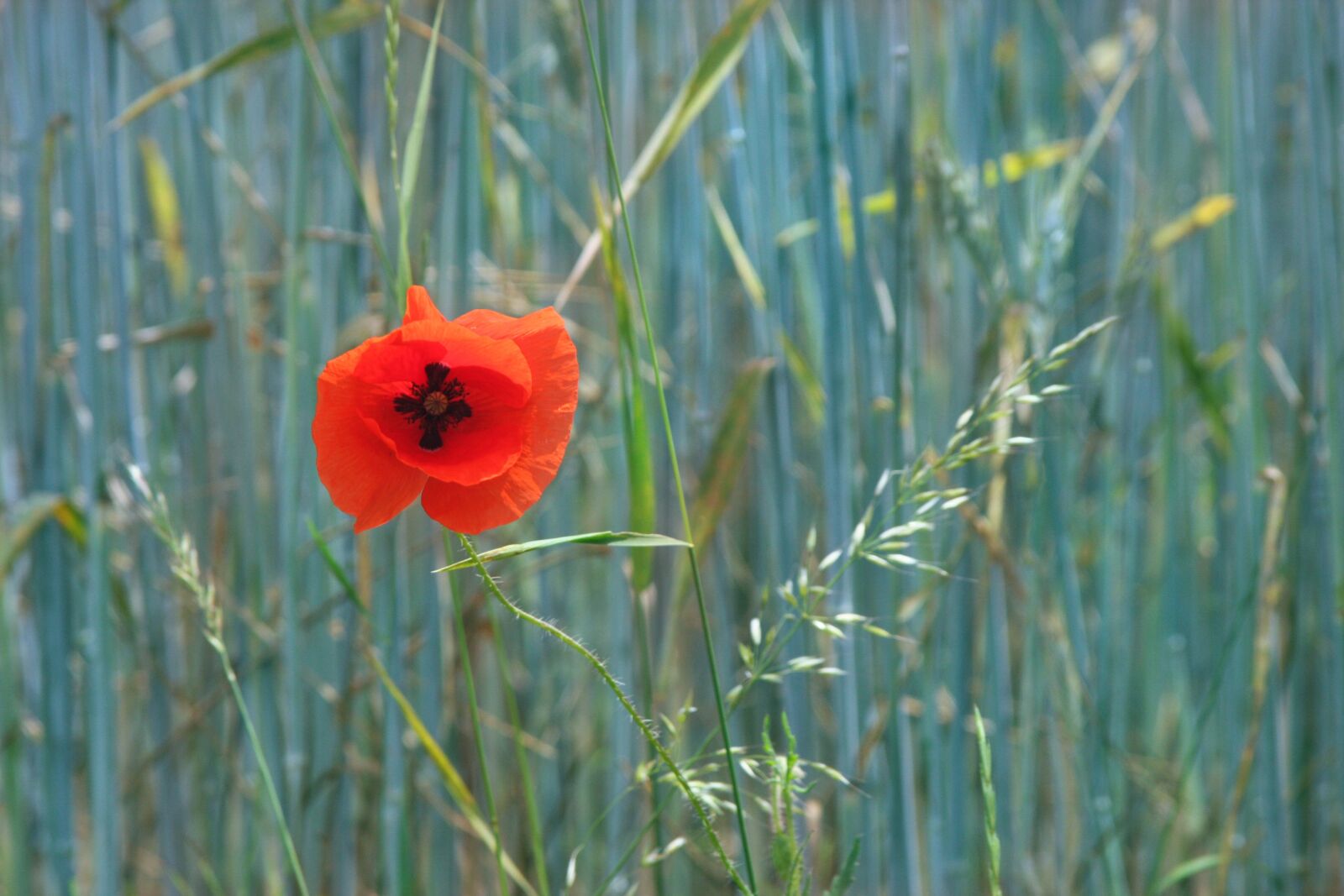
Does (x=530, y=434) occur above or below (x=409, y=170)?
below

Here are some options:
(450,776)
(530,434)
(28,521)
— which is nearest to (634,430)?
(530,434)

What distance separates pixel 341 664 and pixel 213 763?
0.66ft

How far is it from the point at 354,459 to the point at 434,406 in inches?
1.5

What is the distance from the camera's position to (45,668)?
2.63ft

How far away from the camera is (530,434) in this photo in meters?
0.38

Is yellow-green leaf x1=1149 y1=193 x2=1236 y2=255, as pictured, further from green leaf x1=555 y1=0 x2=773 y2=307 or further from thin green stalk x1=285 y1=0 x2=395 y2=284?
thin green stalk x1=285 y1=0 x2=395 y2=284

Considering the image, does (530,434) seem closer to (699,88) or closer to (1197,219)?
(699,88)

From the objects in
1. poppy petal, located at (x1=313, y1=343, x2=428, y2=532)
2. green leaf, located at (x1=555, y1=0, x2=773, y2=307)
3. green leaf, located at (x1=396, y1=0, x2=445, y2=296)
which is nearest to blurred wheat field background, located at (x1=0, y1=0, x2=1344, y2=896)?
green leaf, located at (x1=555, y1=0, x2=773, y2=307)

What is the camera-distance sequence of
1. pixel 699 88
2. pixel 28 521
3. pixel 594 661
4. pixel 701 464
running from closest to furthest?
pixel 594 661
pixel 699 88
pixel 28 521
pixel 701 464

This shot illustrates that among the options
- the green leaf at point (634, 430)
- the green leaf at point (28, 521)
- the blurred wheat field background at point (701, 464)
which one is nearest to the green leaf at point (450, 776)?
the blurred wheat field background at point (701, 464)

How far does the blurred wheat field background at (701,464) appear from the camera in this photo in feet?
2.41

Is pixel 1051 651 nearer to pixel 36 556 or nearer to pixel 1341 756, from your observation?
pixel 1341 756

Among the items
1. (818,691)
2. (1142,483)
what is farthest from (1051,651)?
(1142,483)

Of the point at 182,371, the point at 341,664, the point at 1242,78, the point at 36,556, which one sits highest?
the point at 1242,78
